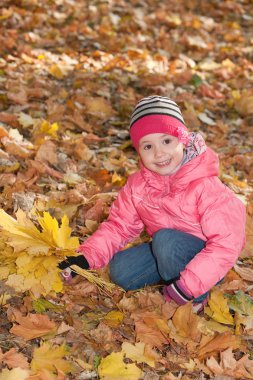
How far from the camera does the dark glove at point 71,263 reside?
257 centimetres

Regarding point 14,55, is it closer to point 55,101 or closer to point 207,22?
point 55,101

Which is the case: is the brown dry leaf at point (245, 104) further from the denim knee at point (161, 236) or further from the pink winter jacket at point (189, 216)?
the denim knee at point (161, 236)

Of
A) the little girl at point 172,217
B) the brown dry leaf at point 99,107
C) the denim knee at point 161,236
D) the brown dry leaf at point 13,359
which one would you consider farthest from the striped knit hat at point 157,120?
the brown dry leaf at point 99,107

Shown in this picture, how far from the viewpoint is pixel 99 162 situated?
12.6 feet

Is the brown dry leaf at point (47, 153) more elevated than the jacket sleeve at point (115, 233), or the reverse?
the jacket sleeve at point (115, 233)

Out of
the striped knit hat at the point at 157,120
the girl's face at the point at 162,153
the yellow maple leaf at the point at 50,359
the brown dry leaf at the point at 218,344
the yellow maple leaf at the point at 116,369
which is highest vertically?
the striped knit hat at the point at 157,120

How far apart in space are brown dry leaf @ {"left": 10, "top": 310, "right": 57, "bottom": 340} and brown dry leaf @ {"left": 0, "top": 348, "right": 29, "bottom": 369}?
0.13 meters

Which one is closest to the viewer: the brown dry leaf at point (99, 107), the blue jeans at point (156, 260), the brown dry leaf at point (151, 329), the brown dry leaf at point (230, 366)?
the brown dry leaf at point (230, 366)

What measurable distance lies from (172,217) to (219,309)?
1.67 ft

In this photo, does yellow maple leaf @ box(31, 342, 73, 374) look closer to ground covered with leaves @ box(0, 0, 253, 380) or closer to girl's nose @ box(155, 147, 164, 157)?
ground covered with leaves @ box(0, 0, 253, 380)

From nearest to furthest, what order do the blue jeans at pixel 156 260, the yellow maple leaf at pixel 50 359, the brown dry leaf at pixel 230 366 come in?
1. the yellow maple leaf at pixel 50 359
2. the brown dry leaf at pixel 230 366
3. the blue jeans at pixel 156 260

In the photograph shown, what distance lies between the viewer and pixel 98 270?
2.84 meters

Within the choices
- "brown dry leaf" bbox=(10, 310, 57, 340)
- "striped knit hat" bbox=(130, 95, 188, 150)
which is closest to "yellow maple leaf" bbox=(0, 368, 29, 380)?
"brown dry leaf" bbox=(10, 310, 57, 340)

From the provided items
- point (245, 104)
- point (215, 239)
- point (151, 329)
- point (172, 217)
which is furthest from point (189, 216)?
point (245, 104)
